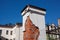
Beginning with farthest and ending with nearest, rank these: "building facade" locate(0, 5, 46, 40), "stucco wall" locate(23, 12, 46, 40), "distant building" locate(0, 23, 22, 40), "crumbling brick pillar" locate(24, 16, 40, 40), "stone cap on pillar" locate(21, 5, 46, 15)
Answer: "distant building" locate(0, 23, 22, 40)
"stone cap on pillar" locate(21, 5, 46, 15)
"stucco wall" locate(23, 12, 46, 40)
"building facade" locate(0, 5, 46, 40)
"crumbling brick pillar" locate(24, 16, 40, 40)

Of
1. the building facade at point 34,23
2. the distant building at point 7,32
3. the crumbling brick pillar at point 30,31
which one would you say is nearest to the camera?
the crumbling brick pillar at point 30,31

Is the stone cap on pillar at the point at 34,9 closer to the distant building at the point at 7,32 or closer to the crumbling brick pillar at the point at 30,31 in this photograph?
the crumbling brick pillar at the point at 30,31

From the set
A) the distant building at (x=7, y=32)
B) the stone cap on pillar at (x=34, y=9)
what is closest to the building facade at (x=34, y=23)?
the stone cap on pillar at (x=34, y=9)

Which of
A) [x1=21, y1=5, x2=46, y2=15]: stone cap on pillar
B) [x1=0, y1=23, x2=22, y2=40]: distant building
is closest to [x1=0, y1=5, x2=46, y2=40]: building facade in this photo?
[x1=21, y1=5, x2=46, y2=15]: stone cap on pillar

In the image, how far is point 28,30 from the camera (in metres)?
16.2

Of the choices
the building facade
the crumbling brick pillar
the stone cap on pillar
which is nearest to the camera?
the crumbling brick pillar

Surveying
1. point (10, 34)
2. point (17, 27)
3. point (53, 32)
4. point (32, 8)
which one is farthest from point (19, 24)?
point (32, 8)

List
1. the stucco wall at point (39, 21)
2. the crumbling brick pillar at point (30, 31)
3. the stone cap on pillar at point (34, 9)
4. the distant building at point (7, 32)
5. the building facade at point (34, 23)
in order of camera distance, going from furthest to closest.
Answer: the distant building at point (7, 32) → the stone cap on pillar at point (34, 9) → the stucco wall at point (39, 21) → the building facade at point (34, 23) → the crumbling brick pillar at point (30, 31)

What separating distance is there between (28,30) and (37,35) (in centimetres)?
138

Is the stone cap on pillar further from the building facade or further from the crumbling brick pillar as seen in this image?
the crumbling brick pillar

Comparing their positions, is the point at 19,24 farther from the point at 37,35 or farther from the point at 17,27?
the point at 37,35

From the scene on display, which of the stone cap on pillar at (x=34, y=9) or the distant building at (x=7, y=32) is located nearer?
the stone cap on pillar at (x=34, y=9)

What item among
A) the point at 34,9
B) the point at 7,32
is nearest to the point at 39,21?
the point at 34,9

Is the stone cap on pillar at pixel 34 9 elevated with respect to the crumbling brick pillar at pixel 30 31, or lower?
elevated
